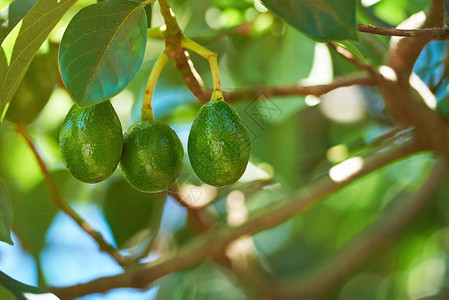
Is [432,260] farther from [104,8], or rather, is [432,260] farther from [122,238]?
[104,8]

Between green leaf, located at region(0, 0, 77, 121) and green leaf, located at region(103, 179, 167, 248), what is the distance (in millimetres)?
967

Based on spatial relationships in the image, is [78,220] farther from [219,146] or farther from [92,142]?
[219,146]

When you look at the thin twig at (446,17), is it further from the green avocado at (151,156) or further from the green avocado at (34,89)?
the green avocado at (34,89)

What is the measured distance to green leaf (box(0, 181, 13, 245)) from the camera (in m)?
1.11

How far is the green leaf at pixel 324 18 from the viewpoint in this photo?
837mm

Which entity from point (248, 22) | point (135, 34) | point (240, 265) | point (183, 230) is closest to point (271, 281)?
→ point (240, 265)

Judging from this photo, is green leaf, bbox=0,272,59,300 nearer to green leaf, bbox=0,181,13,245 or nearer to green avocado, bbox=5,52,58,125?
green leaf, bbox=0,181,13,245

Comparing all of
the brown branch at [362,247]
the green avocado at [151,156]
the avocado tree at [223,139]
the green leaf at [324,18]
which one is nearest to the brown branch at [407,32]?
the avocado tree at [223,139]

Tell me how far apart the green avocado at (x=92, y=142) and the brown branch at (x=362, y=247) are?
4.46ft

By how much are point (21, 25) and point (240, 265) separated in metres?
1.43

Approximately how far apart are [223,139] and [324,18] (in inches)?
13.4

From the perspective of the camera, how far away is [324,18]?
849 mm

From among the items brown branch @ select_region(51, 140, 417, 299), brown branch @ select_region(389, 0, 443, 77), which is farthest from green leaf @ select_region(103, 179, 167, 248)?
brown branch @ select_region(389, 0, 443, 77)

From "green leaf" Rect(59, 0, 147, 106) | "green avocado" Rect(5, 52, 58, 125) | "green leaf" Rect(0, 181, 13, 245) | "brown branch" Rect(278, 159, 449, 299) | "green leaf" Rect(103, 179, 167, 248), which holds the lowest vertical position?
"brown branch" Rect(278, 159, 449, 299)
